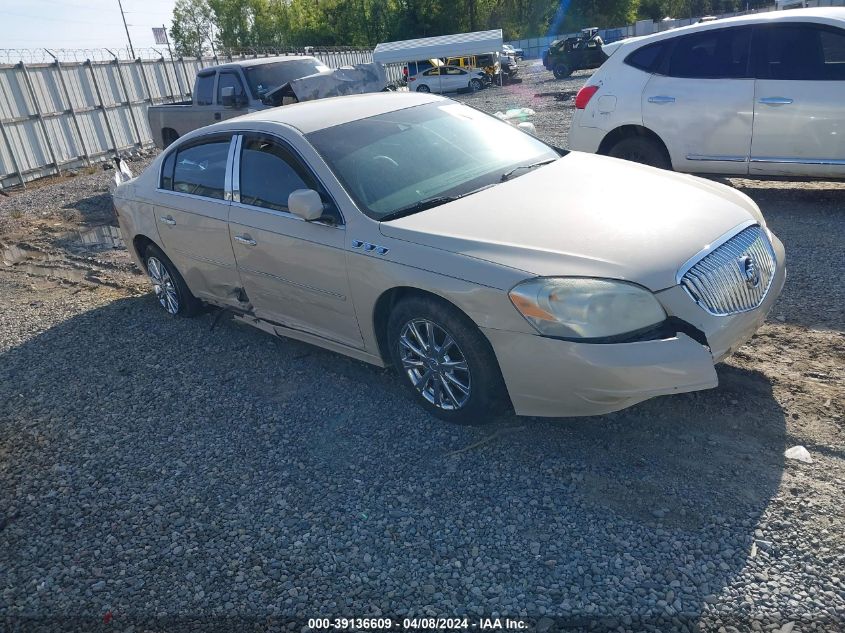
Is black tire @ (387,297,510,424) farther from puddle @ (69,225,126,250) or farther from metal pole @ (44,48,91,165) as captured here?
metal pole @ (44,48,91,165)

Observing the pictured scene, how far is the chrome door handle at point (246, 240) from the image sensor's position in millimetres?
4516

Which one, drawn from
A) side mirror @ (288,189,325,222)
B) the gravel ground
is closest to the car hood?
side mirror @ (288,189,325,222)

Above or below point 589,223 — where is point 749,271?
below

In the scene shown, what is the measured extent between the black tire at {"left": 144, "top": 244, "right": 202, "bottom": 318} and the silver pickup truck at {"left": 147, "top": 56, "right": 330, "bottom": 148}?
211 inches

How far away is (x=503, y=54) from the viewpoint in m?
34.5

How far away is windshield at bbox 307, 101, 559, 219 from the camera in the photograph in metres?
4.06

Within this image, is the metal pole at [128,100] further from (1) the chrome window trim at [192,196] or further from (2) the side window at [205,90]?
(1) the chrome window trim at [192,196]

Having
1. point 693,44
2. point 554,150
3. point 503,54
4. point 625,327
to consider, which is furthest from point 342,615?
point 503,54

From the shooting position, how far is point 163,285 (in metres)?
5.99

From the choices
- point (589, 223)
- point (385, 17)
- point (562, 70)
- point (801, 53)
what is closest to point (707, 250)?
point (589, 223)

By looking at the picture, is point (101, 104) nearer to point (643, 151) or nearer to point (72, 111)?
point (72, 111)

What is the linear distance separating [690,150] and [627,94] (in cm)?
90

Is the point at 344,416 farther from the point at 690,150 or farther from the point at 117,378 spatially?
the point at 690,150

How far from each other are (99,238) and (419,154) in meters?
6.92
